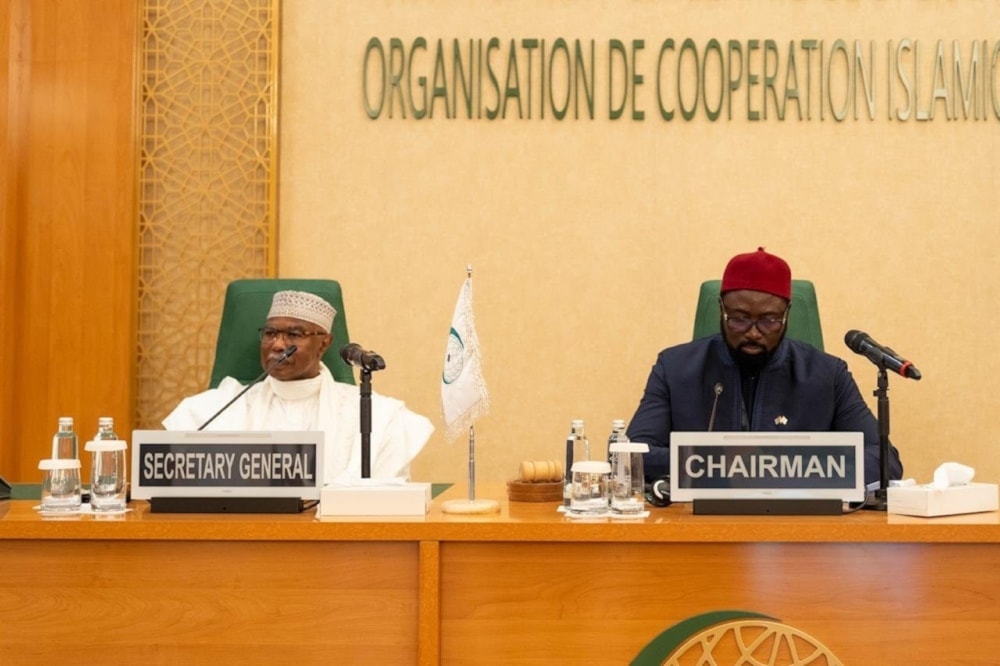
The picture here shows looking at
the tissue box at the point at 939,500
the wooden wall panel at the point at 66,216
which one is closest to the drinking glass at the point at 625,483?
the tissue box at the point at 939,500

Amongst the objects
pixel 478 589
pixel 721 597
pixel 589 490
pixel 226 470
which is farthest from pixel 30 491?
pixel 721 597

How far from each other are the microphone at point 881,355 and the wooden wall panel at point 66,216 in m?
2.81

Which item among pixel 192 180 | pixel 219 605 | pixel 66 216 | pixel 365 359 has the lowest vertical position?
pixel 219 605

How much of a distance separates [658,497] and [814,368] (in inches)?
43.3

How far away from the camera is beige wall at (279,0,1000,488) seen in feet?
13.5

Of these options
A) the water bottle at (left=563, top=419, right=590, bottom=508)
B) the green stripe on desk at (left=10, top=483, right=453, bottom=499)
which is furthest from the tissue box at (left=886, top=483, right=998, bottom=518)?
the green stripe on desk at (left=10, top=483, right=453, bottom=499)

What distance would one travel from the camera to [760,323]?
2.96 metres

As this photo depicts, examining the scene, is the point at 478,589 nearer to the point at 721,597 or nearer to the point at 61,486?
the point at 721,597

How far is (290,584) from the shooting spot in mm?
1955

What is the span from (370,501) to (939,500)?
3.54 ft

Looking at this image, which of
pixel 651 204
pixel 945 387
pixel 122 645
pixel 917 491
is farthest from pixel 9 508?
pixel 945 387

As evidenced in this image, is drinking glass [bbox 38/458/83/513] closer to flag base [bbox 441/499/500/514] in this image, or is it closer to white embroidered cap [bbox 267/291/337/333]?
flag base [bbox 441/499/500/514]

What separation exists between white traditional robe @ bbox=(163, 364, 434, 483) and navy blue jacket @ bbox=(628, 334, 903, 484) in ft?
2.39

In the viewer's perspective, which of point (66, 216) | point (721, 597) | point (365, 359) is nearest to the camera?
point (721, 597)
